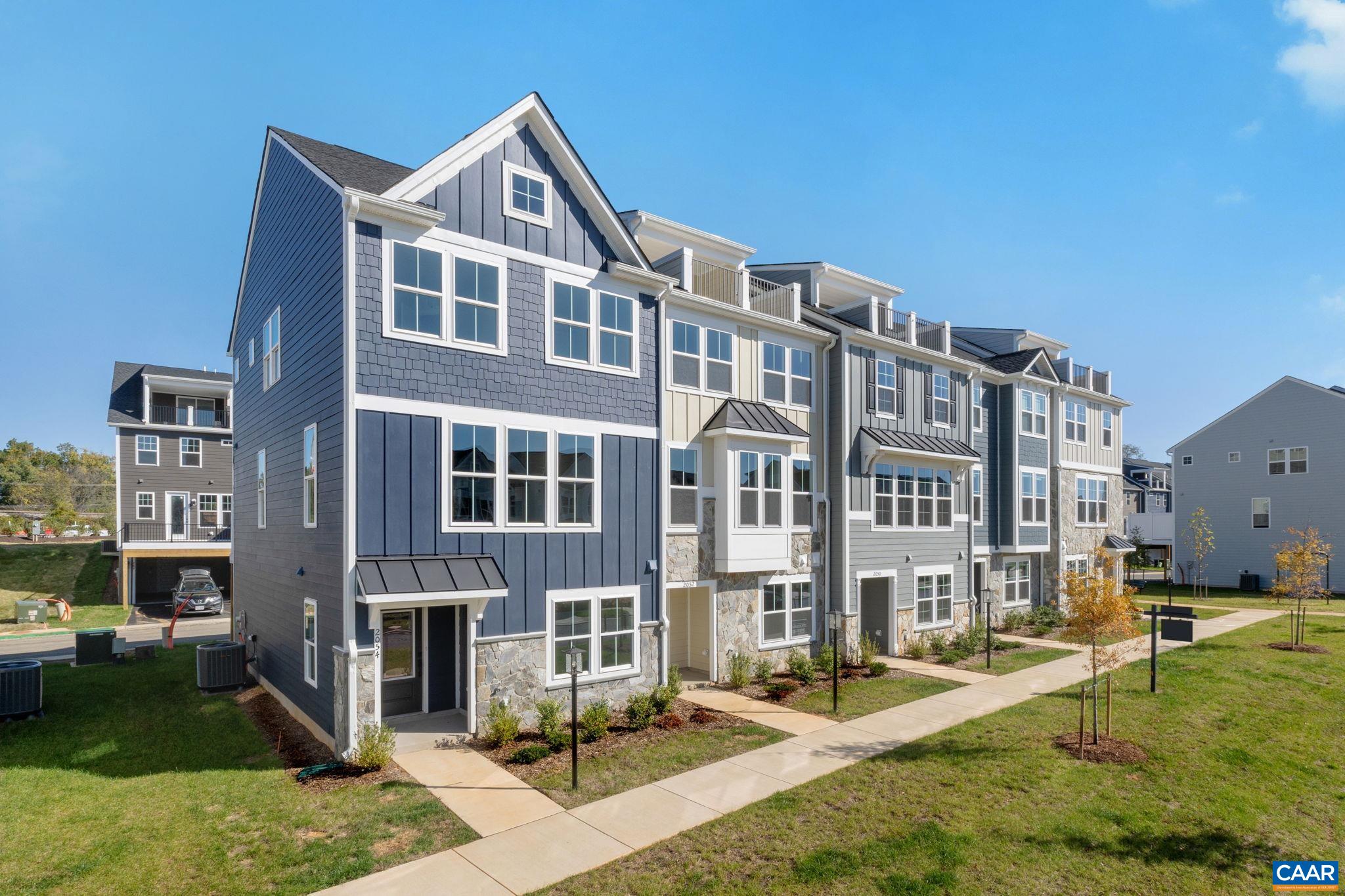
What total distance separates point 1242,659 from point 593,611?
1687cm

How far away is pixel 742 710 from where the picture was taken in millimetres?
13891

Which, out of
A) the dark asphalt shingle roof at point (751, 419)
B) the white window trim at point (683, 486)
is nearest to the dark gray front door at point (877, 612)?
the dark asphalt shingle roof at point (751, 419)

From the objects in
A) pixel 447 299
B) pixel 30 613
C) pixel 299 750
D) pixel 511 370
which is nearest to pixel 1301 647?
pixel 511 370

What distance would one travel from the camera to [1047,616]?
24.8 m

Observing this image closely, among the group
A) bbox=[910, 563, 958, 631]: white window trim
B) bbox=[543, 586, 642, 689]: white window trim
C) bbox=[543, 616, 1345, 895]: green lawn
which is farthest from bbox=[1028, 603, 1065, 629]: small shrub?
bbox=[543, 586, 642, 689]: white window trim

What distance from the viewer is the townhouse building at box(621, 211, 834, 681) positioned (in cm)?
1552

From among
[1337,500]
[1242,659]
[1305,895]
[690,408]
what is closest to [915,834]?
[1305,895]

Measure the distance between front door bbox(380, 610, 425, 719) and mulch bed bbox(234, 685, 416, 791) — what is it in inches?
50.5

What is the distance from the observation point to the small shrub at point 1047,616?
24281 mm

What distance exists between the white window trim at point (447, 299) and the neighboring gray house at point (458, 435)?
0.03 meters

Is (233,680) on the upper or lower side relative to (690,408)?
lower

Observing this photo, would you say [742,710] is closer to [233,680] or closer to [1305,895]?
[1305,895]

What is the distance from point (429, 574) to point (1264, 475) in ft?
143

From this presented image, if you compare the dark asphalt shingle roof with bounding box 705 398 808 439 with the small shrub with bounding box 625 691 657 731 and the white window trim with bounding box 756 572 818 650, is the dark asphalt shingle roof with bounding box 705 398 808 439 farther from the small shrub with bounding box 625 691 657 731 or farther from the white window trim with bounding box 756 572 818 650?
the small shrub with bounding box 625 691 657 731
